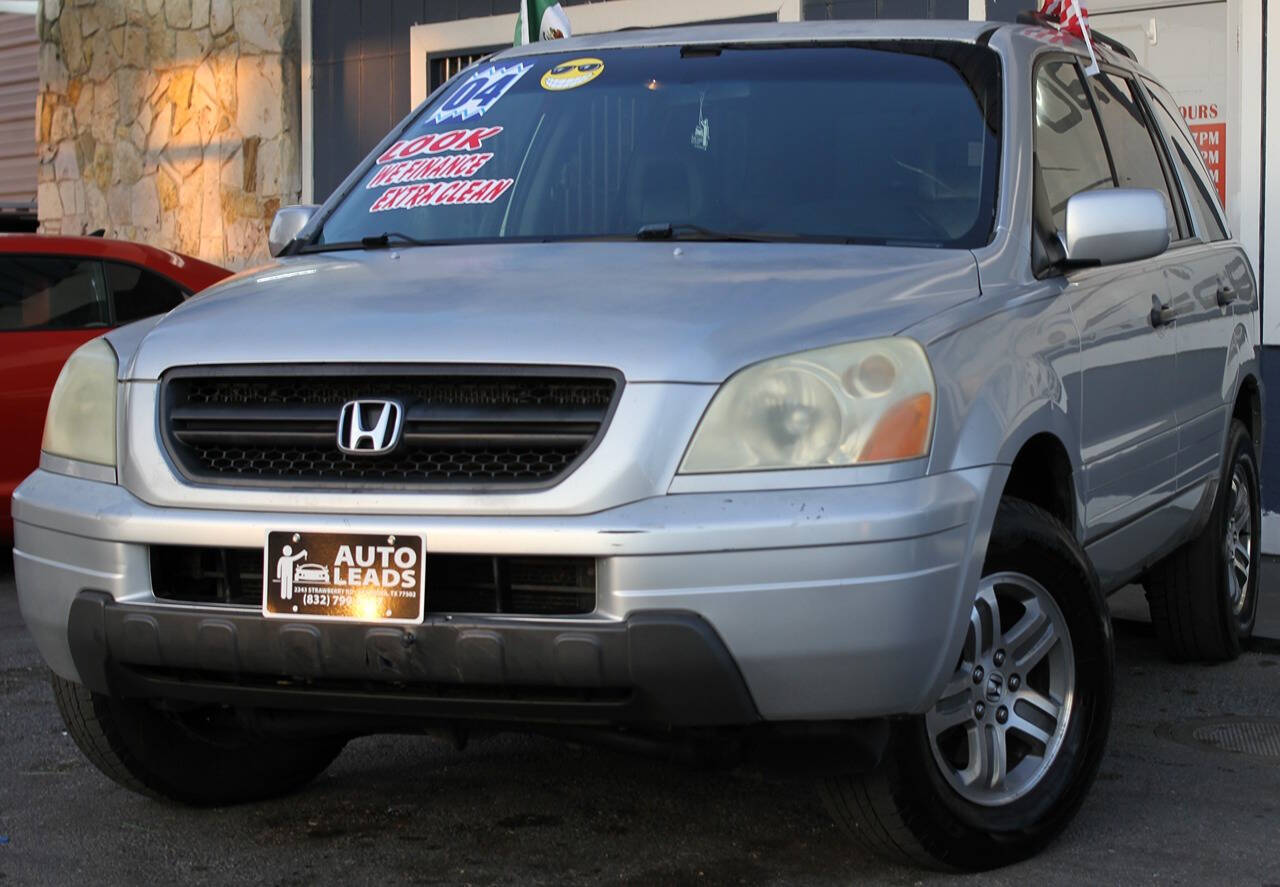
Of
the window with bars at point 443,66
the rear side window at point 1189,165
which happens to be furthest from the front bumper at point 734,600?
the window with bars at point 443,66

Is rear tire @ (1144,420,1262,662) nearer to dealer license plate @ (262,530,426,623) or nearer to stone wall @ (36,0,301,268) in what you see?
dealer license plate @ (262,530,426,623)

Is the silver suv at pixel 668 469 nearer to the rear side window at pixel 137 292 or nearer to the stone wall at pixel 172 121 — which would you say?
the rear side window at pixel 137 292

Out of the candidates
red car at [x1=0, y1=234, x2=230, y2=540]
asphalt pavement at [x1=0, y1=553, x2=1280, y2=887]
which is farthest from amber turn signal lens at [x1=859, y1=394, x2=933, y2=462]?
red car at [x1=0, y1=234, x2=230, y2=540]

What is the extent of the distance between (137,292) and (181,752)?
4871 millimetres

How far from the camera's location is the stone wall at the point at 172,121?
12.9m

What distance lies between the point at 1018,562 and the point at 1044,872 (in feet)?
2.05

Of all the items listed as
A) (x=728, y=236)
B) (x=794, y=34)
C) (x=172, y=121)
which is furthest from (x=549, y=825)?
(x=172, y=121)

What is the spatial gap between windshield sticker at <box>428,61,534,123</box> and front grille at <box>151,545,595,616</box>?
183cm

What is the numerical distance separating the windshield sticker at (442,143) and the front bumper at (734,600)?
164 centimetres

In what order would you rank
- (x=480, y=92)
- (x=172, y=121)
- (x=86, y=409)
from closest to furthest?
(x=86, y=409)
(x=480, y=92)
(x=172, y=121)

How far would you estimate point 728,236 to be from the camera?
414 cm

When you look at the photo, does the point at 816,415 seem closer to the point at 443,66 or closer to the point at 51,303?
the point at 51,303

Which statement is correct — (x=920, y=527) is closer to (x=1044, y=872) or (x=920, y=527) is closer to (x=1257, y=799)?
(x=1044, y=872)

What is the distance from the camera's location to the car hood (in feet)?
11.1
